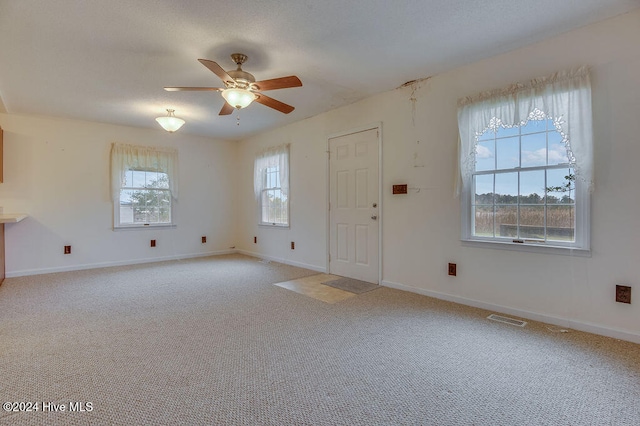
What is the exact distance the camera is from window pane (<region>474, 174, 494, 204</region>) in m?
3.18

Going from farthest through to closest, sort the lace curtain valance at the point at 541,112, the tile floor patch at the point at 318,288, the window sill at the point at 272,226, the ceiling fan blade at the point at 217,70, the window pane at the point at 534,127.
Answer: the window sill at the point at 272,226 < the tile floor patch at the point at 318,288 < the window pane at the point at 534,127 < the lace curtain valance at the point at 541,112 < the ceiling fan blade at the point at 217,70

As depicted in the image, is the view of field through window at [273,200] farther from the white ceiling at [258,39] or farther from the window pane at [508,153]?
the window pane at [508,153]

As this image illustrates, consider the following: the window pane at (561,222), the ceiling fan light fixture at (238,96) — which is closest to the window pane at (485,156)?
the window pane at (561,222)

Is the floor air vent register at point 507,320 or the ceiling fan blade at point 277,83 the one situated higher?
the ceiling fan blade at point 277,83

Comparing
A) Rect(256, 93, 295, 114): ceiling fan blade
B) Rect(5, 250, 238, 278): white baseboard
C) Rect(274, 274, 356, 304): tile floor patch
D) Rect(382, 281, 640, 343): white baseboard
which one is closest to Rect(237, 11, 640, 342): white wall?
Rect(382, 281, 640, 343): white baseboard

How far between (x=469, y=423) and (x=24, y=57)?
449 centimetres

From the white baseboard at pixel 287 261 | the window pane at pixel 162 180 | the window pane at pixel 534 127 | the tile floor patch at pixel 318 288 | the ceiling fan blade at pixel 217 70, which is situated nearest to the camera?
the ceiling fan blade at pixel 217 70

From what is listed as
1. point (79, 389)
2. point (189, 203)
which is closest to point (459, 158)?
point (79, 389)

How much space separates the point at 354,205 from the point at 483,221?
176cm

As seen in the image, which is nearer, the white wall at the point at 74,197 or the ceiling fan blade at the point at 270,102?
the ceiling fan blade at the point at 270,102

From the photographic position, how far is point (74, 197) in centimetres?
511

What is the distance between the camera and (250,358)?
2.18m

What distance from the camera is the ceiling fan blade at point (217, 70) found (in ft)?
7.90

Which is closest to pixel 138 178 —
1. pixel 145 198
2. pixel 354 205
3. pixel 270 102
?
pixel 145 198
